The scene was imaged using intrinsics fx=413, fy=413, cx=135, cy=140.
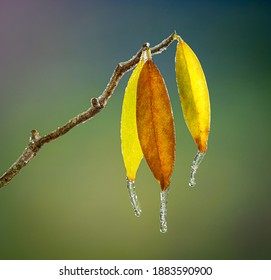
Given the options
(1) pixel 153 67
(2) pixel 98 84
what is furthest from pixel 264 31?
(1) pixel 153 67

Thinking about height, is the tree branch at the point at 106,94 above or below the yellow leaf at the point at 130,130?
above

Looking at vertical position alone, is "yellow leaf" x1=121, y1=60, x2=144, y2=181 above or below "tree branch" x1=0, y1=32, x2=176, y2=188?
below
